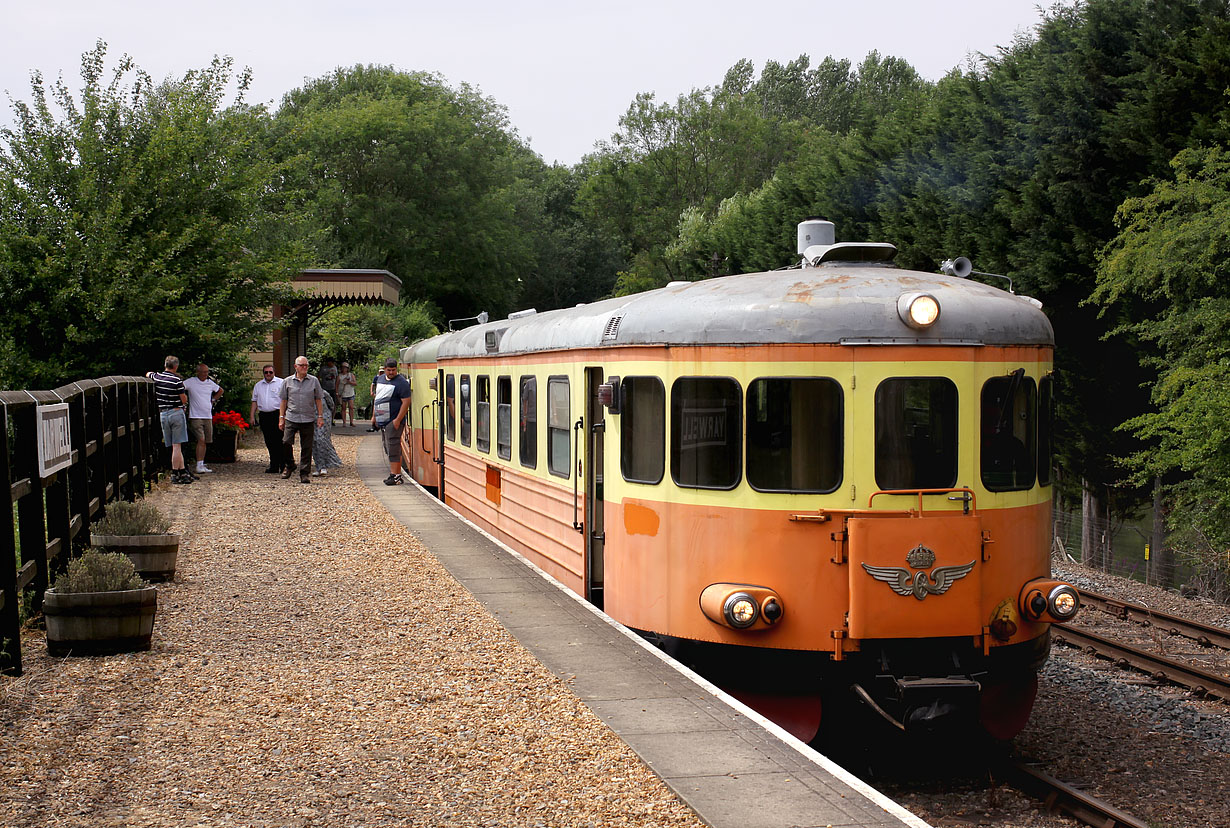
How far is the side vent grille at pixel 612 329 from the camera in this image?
829 centimetres

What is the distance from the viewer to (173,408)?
17141mm

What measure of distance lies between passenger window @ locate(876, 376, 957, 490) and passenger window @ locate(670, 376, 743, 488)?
0.85 metres

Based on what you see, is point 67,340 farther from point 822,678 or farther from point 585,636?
point 822,678

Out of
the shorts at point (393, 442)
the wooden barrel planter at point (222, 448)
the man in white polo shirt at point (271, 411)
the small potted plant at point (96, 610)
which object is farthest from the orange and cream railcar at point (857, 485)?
the wooden barrel planter at point (222, 448)

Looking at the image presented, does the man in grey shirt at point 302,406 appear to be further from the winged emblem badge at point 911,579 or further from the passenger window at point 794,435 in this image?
the winged emblem badge at point 911,579

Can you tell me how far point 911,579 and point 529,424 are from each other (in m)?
5.06

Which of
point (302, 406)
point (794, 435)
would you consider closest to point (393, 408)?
point (302, 406)

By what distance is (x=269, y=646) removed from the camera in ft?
26.6

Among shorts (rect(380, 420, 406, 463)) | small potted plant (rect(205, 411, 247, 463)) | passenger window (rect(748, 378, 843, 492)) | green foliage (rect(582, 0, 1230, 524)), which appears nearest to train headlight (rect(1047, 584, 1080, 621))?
passenger window (rect(748, 378, 843, 492))

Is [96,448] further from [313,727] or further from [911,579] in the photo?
[911,579]

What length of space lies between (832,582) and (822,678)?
1.94 feet

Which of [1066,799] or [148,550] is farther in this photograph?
[148,550]

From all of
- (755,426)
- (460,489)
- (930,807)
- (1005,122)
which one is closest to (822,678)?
(930,807)

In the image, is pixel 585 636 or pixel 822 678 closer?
pixel 822 678
